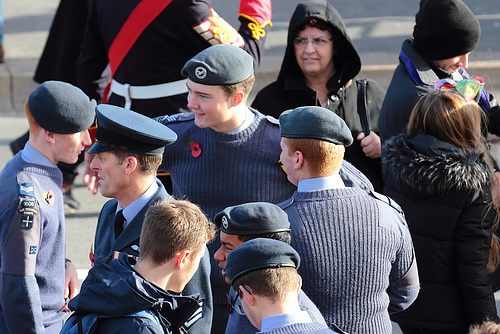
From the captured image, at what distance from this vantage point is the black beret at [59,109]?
347 centimetres

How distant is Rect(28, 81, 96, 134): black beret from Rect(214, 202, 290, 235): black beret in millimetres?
965

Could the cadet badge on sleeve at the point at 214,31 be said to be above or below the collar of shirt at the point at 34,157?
above

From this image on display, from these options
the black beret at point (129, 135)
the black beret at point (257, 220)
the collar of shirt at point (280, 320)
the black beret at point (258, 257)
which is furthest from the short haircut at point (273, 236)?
the black beret at point (129, 135)

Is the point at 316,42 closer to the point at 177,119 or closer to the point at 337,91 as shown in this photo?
the point at 337,91

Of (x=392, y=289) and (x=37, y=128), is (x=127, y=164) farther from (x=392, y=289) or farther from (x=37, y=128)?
(x=392, y=289)

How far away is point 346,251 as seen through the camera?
10.1 feet

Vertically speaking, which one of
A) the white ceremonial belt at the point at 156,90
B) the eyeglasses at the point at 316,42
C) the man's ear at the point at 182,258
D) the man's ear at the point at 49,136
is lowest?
the white ceremonial belt at the point at 156,90

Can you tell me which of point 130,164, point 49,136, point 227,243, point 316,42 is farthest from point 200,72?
point 316,42

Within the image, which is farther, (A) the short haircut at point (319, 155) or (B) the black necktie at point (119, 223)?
A: (B) the black necktie at point (119, 223)

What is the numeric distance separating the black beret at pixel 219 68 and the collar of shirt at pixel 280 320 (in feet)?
5.09

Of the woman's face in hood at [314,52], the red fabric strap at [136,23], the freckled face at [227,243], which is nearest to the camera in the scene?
the freckled face at [227,243]

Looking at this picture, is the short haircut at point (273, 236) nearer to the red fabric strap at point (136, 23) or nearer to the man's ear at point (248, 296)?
the man's ear at point (248, 296)

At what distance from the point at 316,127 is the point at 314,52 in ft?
5.36

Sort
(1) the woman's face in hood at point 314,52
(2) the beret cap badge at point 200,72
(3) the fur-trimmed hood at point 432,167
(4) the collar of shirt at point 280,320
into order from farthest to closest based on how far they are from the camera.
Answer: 1. (1) the woman's face in hood at point 314,52
2. (2) the beret cap badge at point 200,72
3. (3) the fur-trimmed hood at point 432,167
4. (4) the collar of shirt at point 280,320
